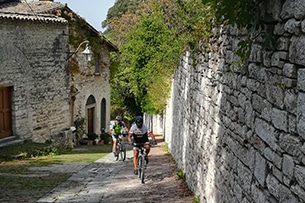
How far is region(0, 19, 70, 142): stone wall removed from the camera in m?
14.4

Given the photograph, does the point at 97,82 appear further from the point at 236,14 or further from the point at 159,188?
the point at 236,14

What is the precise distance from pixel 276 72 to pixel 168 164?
9.25 meters

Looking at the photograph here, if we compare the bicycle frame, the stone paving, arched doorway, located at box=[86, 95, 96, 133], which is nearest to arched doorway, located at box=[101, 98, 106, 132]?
arched doorway, located at box=[86, 95, 96, 133]

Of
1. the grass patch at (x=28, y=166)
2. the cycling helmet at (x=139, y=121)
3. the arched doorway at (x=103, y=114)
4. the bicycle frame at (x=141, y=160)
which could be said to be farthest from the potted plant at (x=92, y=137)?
the cycling helmet at (x=139, y=121)

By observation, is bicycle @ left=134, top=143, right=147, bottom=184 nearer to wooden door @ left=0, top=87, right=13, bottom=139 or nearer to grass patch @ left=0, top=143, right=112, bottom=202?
grass patch @ left=0, top=143, right=112, bottom=202

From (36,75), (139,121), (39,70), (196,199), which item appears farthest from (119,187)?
(39,70)

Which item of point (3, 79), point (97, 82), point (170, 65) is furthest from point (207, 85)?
point (97, 82)

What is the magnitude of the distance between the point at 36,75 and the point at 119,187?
784 centimetres

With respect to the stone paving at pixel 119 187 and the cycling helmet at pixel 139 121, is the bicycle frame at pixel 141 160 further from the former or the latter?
the cycling helmet at pixel 139 121

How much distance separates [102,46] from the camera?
2334 cm

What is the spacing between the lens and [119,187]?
9414mm

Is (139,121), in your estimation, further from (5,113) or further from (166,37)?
(5,113)

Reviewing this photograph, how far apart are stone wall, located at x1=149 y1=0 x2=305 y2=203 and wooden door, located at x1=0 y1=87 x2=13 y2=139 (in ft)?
29.5

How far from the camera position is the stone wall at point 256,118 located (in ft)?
10.3
